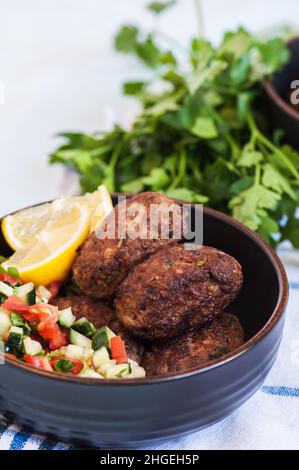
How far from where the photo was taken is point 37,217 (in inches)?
108

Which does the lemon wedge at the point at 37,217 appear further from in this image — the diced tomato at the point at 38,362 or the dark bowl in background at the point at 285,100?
the dark bowl in background at the point at 285,100

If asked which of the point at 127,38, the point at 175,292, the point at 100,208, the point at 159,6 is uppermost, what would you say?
the point at 159,6

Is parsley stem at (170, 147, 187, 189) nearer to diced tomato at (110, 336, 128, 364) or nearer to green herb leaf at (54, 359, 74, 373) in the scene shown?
diced tomato at (110, 336, 128, 364)

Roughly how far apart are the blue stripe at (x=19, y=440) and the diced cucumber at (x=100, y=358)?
12.9 inches

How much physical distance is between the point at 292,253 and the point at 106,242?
1.21 metres

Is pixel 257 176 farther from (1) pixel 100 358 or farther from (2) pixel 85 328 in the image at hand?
(1) pixel 100 358

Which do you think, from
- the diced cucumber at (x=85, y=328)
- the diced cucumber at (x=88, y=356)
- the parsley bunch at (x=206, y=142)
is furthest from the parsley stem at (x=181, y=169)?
the diced cucumber at (x=88, y=356)

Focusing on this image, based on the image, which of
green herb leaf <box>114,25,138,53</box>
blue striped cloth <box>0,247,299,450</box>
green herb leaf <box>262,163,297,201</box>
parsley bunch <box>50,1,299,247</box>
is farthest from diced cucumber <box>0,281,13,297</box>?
green herb leaf <box>114,25,138,53</box>

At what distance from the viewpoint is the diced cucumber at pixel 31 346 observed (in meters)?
2.19

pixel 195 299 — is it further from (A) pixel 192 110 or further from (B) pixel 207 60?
(B) pixel 207 60

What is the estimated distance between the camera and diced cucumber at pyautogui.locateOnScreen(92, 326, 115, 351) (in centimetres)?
224

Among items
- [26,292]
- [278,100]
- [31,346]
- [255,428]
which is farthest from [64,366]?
[278,100]

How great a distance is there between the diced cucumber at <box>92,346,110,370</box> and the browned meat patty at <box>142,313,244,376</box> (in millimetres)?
176

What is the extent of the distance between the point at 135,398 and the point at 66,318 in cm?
49
